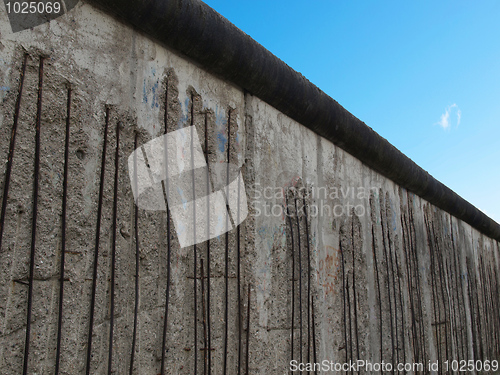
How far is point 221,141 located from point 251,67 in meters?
0.41

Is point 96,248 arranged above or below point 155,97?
below

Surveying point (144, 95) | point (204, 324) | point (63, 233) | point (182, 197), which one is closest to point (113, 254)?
point (63, 233)

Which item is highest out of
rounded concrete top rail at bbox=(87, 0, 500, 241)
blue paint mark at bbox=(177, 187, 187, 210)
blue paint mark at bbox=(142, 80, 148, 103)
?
rounded concrete top rail at bbox=(87, 0, 500, 241)

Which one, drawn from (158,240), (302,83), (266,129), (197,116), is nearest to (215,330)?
(158,240)

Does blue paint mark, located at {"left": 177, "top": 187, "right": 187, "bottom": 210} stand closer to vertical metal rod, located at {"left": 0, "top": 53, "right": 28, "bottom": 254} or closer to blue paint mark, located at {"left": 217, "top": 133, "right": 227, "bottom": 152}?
blue paint mark, located at {"left": 217, "top": 133, "right": 227, "bottom": 152}

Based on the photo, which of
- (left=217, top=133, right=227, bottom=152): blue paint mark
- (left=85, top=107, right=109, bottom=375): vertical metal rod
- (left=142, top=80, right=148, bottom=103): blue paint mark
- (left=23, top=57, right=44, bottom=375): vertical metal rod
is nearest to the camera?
(left=23, top=57, right=44, bottom=375): vertical metal rod

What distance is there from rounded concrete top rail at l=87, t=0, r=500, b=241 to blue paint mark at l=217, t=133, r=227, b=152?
0.28m

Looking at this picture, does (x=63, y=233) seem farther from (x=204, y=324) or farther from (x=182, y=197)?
(x=204, y=324)

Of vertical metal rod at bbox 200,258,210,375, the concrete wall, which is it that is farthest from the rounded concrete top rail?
vertical metal rod at bbox 200,258,210,375

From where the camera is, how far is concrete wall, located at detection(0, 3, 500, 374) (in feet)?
3.76

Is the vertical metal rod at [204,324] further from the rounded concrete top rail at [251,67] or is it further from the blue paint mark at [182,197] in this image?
the rounded concrete top rail at [251,67]

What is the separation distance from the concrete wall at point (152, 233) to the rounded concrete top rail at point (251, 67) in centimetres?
5

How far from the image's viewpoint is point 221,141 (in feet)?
5.81

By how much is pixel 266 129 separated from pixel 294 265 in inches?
27.3
